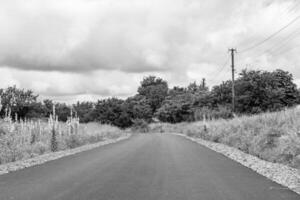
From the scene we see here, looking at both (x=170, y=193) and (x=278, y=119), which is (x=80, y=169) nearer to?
(x=170, y=193)

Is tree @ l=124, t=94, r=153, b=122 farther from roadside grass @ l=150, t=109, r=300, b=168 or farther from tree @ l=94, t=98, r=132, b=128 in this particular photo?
roadside grass @ l=150, t=109, r=300, b=168

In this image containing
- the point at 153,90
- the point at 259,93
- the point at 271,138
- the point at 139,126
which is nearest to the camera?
the point at 271,138

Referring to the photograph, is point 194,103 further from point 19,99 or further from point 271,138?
point 271,138

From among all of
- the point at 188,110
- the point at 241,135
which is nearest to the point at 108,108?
the point at 188,110

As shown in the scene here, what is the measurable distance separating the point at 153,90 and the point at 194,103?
133 feet

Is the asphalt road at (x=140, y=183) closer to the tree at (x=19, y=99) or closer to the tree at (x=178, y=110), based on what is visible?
the tree at (x=19, y=99)

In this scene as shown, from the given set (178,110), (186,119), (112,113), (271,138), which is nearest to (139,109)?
(178,110)

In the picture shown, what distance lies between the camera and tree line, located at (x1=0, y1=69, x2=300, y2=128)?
161ft

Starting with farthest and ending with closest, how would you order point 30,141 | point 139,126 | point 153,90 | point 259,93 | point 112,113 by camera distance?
point 153,90, point 139,126, point 112,113, point 259,93, point 30,141

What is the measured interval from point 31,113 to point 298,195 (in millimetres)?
50813

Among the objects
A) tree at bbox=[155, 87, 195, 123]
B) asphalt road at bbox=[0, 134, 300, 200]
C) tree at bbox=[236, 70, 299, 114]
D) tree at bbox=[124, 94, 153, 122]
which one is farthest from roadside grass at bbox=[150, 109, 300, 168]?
tree at bbox=[124, 94, 153, 122]

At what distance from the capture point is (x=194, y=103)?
81438 mm

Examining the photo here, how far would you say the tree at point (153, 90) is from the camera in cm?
11531

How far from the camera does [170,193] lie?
28.2 feet
